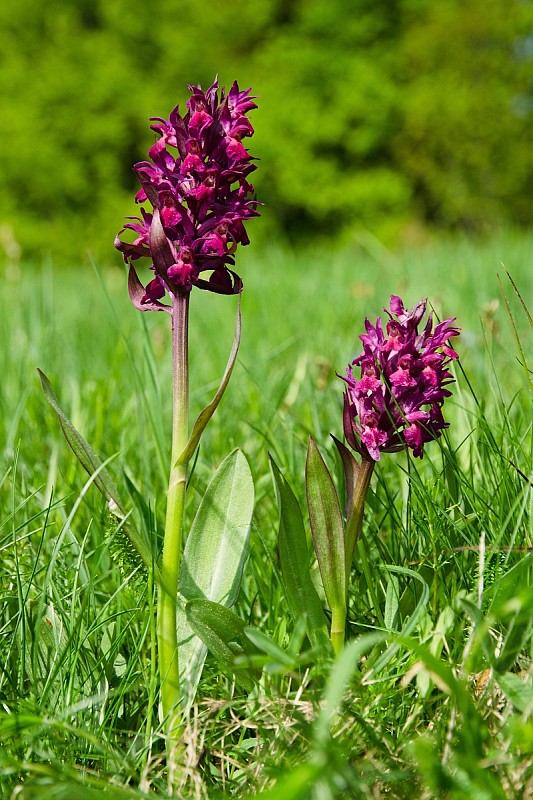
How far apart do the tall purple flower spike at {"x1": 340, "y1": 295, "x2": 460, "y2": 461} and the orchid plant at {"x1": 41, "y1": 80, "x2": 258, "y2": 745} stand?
179 millimetres

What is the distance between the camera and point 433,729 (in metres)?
0.93

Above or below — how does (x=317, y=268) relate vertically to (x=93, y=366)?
above

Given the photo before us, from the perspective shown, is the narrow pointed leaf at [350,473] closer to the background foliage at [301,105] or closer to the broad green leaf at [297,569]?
the broad green leaf at [297,569]

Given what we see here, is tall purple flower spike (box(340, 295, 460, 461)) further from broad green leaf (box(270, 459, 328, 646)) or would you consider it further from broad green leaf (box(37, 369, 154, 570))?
broad green leaf (box(37, 369, 154, 570))

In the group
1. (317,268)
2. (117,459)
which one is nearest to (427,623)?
(117,459)

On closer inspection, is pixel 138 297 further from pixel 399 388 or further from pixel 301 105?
→ pixel 301 105

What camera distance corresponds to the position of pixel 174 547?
100 cm

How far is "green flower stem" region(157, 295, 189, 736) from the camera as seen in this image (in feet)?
3.22

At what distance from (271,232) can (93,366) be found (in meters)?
15.7

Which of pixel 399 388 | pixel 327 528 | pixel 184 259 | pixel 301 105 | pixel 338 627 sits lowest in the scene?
pixel 338 627

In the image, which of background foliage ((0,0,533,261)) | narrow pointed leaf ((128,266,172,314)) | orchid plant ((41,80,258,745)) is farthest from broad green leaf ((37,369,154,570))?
background foliage ((0,0,533,261))

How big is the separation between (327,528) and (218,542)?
16 cm

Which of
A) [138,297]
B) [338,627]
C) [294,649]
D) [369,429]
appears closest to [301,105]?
[138,297]

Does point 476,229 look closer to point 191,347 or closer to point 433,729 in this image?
point 191,347
